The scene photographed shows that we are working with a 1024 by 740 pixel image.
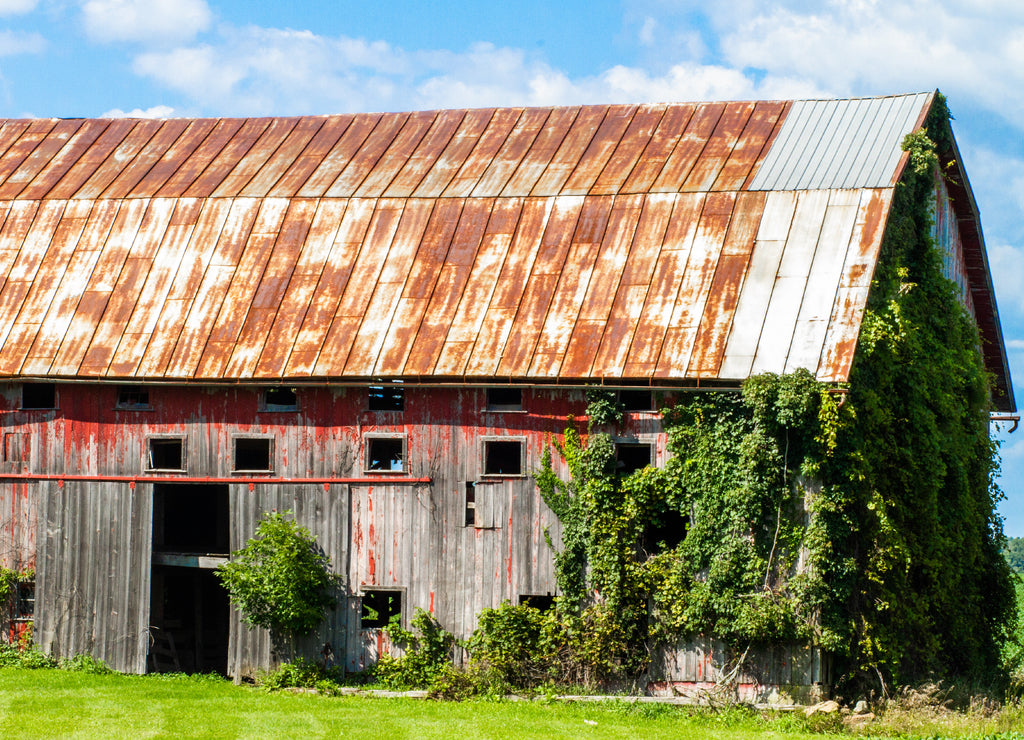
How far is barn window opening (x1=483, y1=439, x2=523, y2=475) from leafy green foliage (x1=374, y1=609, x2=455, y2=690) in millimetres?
2881

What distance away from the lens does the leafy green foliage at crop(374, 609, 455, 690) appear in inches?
915

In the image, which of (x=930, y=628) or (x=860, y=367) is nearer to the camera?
(x=860, y=367)

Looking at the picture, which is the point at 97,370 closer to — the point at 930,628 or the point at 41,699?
the point at 41,699

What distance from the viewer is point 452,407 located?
2389 cm

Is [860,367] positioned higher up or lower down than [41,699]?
higher up

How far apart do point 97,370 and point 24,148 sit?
8.97 m

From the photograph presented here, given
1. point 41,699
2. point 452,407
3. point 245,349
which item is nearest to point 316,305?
point 245,349

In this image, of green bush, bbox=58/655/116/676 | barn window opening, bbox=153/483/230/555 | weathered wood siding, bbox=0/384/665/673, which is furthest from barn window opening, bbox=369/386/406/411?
green bush, bbox=58/655/116/676

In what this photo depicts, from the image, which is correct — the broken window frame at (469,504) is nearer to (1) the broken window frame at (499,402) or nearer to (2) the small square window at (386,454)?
(2) the small square window at (386,454)

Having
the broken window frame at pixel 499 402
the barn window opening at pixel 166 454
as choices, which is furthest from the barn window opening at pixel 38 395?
the broken window frame at pixel 499 402

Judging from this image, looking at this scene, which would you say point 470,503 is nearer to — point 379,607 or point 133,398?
point 379,607

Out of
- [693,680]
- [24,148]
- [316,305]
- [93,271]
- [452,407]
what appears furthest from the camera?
[24,148]

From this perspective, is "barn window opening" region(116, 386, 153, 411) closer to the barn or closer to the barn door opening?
the barn

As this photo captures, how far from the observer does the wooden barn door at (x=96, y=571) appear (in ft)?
81.8
